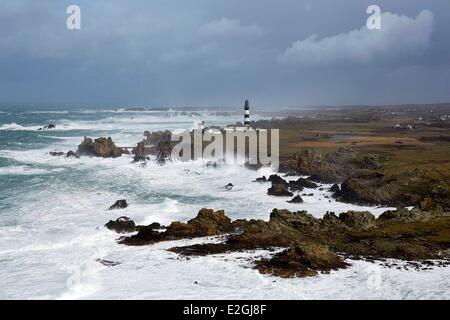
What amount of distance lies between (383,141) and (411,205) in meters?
33.8

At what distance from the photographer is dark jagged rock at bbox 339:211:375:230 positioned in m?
21.3

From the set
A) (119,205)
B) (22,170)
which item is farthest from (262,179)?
(22,170)

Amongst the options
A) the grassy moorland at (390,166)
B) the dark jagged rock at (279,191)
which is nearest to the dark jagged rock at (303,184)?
the dark jagged rock at (279,191)

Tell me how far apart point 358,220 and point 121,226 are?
Answer: 993 cm

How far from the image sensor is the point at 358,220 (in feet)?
70.4

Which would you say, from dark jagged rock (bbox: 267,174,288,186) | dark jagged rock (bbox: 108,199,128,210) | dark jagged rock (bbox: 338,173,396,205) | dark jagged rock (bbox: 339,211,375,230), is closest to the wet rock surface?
dark jagged rock (bbox: 339,211,375,230)

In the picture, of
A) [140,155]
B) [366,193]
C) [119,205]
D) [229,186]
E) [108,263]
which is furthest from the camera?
[140,155]

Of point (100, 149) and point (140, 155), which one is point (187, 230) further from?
point (100, 149)

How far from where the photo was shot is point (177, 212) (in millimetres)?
25953

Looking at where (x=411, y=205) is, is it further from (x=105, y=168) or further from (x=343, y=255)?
(x=105, y=168)

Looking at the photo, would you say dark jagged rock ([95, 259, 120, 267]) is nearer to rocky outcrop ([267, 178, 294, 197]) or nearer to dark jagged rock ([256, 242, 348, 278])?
dark jagged rock ([256, 242, 348, 278])

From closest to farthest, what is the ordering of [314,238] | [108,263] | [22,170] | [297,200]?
[108,263] → [314,238] → [297,200] → [22,170]

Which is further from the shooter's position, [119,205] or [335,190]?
[335,190]
